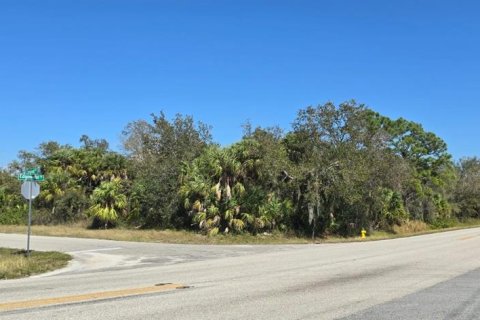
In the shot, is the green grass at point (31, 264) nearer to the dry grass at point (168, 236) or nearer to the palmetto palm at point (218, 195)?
the dry grass at point (168, 236)

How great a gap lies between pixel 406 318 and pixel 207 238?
20.5 m

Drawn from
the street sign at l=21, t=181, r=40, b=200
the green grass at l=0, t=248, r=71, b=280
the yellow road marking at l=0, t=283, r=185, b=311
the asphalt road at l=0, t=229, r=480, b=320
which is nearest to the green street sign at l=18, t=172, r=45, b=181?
the street sign at l=21, t=181, r=40, b=200

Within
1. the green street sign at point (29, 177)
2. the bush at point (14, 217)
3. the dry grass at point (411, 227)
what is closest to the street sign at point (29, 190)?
the green street sign at point (29, 177)

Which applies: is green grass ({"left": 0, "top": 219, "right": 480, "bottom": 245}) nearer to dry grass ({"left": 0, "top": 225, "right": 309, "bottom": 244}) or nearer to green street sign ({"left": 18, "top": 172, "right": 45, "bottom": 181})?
dry grass ({"left": 0, "top": 225, "right": 309, "bottom": 244})

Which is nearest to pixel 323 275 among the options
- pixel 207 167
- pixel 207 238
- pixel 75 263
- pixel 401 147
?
pixel 75 263

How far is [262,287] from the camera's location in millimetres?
10891

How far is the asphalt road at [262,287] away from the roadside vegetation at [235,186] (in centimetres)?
1072

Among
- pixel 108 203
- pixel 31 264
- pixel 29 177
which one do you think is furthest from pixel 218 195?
pixel 31 264

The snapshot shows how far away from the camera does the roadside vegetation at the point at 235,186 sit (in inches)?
1172

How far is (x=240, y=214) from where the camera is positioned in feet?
97.1

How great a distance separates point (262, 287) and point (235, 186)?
19.0 m

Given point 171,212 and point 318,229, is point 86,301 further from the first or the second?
point 318,229

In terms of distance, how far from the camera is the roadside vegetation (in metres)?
29.8

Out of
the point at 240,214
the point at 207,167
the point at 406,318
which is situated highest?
Answer: the point at 207,167
